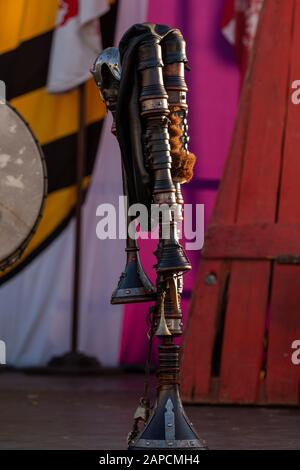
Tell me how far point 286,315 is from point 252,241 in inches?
19.4

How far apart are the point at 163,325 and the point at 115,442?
3.74 feet

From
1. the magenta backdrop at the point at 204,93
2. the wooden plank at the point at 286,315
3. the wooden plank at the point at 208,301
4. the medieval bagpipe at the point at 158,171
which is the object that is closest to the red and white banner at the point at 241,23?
the magenta backdrop at the point at 204,93

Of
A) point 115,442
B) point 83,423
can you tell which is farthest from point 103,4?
point 115,442

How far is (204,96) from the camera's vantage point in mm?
10602

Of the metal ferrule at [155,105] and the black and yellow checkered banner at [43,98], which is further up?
the black and yellow checkered banner at [43,98]

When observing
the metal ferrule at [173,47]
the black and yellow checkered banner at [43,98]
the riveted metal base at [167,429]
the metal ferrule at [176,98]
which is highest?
the black and yellow checkered banner at [43,98]

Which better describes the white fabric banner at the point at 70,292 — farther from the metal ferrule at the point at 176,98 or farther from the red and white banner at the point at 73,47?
the metal ferrule at the point at 176,98

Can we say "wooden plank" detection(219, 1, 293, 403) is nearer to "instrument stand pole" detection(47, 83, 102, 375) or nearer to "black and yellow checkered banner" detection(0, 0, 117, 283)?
"instrument stand pole" detection(47, 83, 102, 375)

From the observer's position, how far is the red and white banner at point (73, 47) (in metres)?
10.3

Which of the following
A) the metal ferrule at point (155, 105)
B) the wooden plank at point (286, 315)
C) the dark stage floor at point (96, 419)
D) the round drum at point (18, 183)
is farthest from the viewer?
the wooden plank at point (286, 315)

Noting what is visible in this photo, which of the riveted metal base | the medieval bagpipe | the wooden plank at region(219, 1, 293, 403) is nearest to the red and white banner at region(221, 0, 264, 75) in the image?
the wooden plank at region(219, 1, 293, 403)

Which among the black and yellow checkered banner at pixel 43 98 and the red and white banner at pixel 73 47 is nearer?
the red and white banner at pixel 73 47

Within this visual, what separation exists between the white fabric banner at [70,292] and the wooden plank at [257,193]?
256cm
